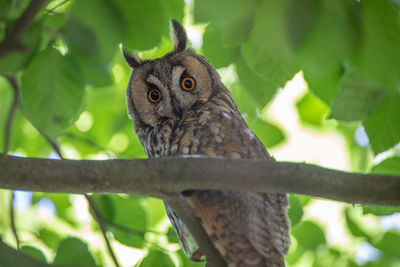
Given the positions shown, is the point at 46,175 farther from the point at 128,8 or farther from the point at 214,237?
the point at 214,237

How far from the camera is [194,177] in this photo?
152 cm

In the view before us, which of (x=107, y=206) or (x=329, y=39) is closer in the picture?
(x=329, y=39)

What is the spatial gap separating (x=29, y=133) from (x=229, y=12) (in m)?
3.48

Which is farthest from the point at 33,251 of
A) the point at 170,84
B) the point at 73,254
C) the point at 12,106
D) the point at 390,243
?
the point at 390,243

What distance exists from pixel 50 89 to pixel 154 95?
3.65 feet

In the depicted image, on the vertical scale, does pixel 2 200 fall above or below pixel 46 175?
above

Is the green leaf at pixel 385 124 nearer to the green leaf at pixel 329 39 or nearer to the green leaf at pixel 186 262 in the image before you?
the green leaf at pixel 329 39

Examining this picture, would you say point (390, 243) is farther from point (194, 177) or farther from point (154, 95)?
point (194, 177)

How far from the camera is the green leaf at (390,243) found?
300cm

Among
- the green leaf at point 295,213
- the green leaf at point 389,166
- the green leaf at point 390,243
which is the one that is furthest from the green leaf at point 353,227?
the green leaf at point 389,166

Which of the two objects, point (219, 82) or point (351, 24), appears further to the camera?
point (219, 82)

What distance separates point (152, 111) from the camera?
9.11 ft

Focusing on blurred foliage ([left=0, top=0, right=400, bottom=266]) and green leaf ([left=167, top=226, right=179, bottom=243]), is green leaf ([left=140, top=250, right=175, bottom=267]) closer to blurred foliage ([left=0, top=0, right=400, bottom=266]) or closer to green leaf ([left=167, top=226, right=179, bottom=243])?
blurred foliage ([left=0, top=0, right=400, bottom=266])

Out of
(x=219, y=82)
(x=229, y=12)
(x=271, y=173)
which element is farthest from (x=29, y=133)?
(x=229, y=12)
